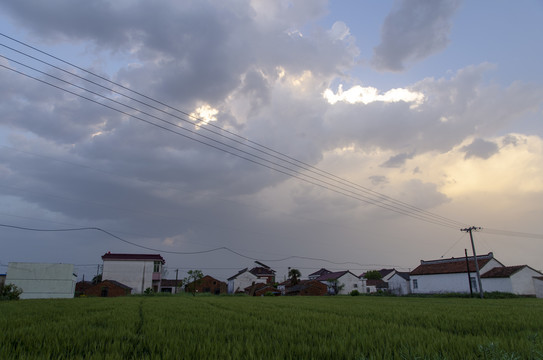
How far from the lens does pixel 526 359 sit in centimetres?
385

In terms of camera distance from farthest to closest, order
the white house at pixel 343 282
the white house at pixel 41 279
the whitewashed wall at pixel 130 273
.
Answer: the white house at pixel 343 282, the whitewashed wall at pixel 130 273, the white house at pixel 41 279

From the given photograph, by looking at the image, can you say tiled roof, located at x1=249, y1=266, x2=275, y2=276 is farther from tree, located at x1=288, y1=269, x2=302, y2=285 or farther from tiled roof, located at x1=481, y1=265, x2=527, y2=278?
tiled roof, located at x1=481, y1=265, x2=527, y2=278

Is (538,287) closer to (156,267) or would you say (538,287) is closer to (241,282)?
(241,282)

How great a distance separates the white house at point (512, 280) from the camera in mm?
42000

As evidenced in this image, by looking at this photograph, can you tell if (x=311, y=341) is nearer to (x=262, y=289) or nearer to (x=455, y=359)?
(x=455, y=359)

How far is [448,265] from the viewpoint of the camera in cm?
5225

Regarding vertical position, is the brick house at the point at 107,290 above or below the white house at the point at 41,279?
below

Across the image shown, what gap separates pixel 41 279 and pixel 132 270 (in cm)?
1705

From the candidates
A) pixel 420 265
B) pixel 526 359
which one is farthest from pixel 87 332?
pixel 420 265

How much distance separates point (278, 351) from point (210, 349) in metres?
0.97

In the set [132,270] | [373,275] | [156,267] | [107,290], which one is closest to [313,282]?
[156,267]

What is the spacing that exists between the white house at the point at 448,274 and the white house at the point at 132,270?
51.1 metres

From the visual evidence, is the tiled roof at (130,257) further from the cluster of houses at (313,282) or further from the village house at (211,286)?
the village house at (211,286)

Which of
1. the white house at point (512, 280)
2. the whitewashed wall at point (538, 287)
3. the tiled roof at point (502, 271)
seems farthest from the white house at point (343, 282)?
the whitewashed wall at point (538, 287)
